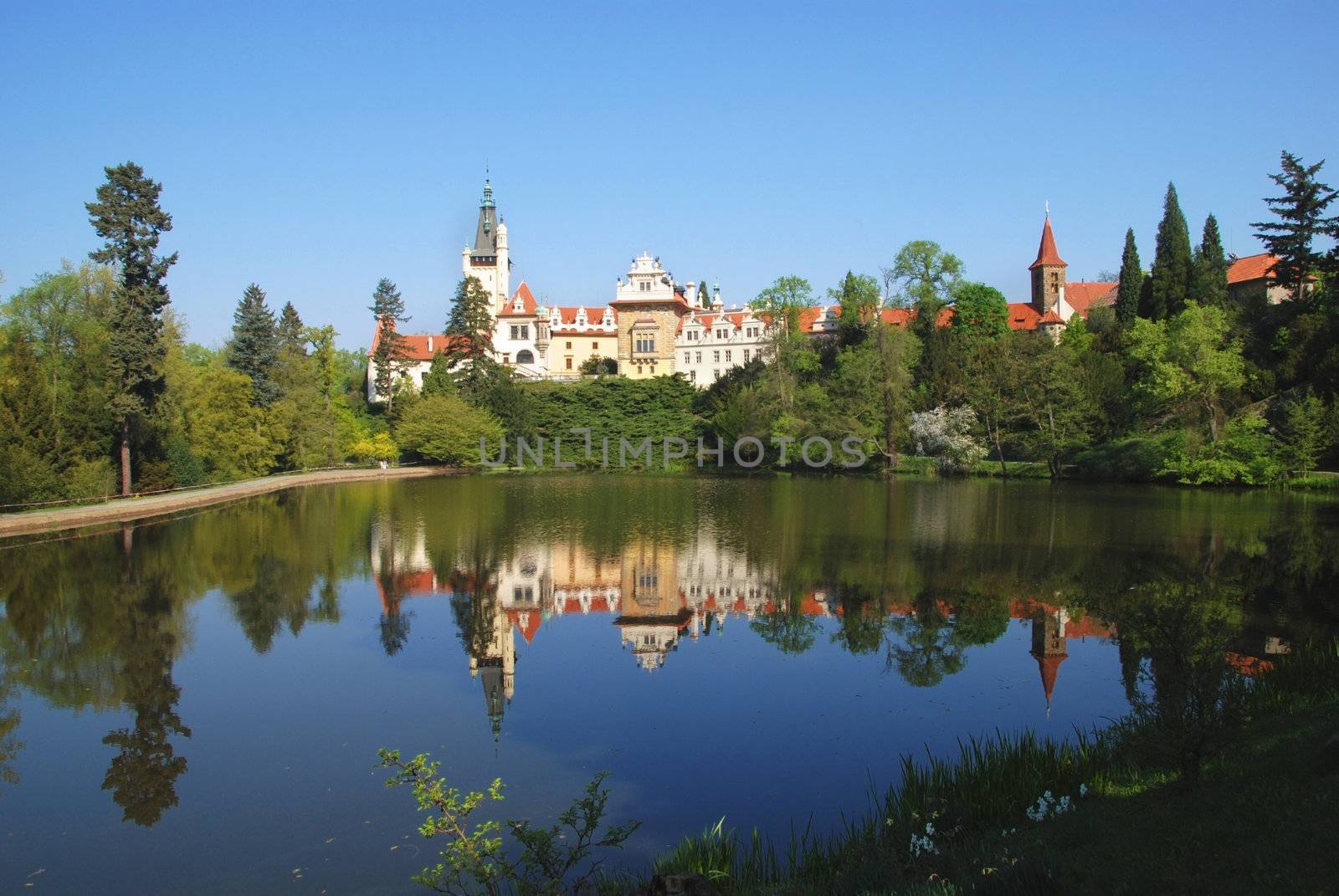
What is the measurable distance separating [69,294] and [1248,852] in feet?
137

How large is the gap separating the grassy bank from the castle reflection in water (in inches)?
132

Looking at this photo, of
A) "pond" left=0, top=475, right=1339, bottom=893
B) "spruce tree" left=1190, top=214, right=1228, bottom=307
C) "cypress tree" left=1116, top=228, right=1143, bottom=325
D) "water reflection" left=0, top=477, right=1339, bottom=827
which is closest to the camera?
"pond" left=0, top=475, right=1339, bottom=893

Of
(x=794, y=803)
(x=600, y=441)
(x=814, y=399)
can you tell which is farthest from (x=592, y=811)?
(x=600, y=441)

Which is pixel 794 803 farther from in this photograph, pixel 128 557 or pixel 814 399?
pixel 814 399

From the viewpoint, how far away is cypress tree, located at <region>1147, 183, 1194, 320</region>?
45.7 m

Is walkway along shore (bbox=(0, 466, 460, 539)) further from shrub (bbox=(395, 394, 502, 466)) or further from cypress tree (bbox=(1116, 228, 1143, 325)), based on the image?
cypress tree (bbox=(1116, 228, 1143, 325))

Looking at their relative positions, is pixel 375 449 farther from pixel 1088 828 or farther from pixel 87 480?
pixel 1088 828

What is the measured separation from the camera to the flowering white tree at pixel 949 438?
44906 millimetres

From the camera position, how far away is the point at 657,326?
66.8 meters

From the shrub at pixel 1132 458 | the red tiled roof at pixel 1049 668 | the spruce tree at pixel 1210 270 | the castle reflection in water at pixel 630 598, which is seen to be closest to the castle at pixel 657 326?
the spruce tree at pixel 1210 270

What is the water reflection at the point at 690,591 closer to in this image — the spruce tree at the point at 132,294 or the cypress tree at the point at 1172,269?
the spruce tree at the point at 132,294

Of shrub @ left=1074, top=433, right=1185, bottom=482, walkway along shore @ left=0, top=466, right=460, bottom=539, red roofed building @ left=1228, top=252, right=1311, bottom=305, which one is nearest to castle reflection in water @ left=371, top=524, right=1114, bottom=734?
walkway along shore @ left=0, top=466, right=460, bottom=539

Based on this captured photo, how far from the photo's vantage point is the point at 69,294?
36.8m

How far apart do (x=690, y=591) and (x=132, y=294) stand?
23.4 metres
